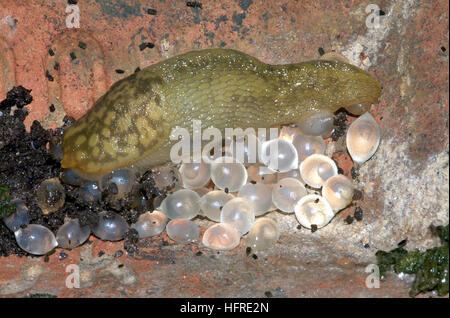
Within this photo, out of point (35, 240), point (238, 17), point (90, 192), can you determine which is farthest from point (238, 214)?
point (238, 17)

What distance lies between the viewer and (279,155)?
123 inches

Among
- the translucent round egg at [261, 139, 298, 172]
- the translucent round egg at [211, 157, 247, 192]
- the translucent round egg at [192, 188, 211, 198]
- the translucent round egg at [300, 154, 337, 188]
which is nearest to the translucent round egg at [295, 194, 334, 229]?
the translucent round egg at [300, 154, 337, 188]

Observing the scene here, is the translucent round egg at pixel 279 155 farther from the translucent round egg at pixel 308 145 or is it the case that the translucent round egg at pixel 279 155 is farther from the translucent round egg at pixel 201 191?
the translucent round egg at pixel 201 191

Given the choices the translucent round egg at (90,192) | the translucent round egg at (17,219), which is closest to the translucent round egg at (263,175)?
the translucent round egg at (90,192)

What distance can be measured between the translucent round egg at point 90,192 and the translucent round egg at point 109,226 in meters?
0.10

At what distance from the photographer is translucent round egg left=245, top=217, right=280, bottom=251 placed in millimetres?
2980

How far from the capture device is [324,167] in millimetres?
3145

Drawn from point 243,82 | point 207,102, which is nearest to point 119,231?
point 207,102

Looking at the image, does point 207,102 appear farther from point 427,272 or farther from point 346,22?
point 427,272

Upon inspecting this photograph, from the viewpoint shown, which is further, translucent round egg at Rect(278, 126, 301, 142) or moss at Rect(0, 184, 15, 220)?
translucent round egg at Rect(278, 126, 301, 142)

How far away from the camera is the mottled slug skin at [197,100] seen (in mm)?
3152

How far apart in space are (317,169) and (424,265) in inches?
32.6

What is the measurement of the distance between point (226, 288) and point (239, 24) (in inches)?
69.7

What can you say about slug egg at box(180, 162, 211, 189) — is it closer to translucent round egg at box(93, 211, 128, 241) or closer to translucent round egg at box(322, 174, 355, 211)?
translucent round egg at box(93, 211, 128, 241)
